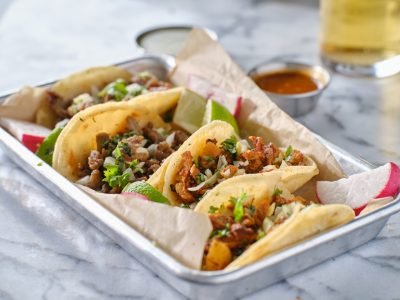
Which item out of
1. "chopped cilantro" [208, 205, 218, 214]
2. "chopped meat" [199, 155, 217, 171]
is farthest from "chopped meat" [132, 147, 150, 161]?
"chopped cilantro" [208, 205, 218, 214]

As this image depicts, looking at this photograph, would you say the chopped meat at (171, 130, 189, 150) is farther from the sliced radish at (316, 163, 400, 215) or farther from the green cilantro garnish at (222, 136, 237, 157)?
the sliced radish at (316, 163, 400, 215)

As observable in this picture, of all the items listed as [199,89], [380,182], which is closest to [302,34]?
[199,89]

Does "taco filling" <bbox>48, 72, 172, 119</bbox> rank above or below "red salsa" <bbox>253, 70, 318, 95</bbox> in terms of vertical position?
above

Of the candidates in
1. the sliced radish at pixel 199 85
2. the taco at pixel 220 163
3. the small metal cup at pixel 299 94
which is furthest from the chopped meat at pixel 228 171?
the small metal cup at pixel 299 94

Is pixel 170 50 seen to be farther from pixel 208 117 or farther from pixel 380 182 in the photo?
pixel 380 182

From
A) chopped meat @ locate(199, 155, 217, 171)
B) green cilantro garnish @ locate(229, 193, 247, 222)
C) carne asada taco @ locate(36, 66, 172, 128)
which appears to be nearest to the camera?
green cilantro garnish @ locate(229, 193, 247, 222)

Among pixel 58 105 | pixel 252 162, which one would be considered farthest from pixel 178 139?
pixel 58 105
